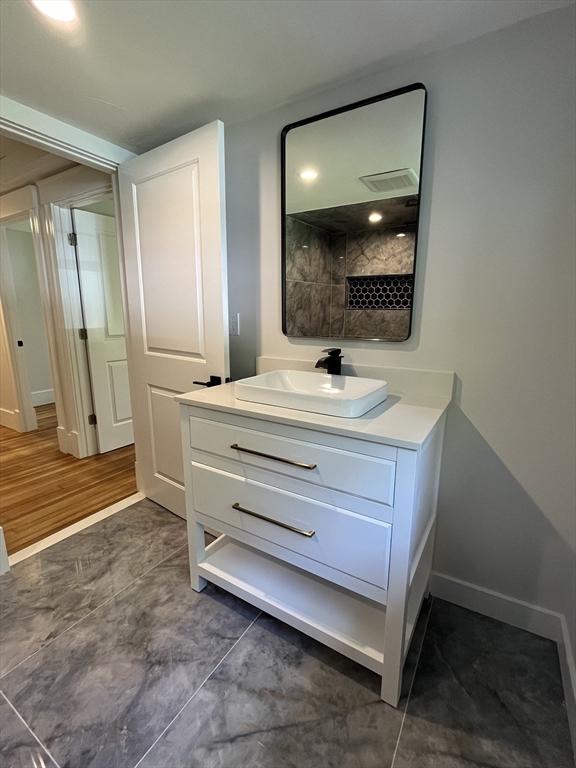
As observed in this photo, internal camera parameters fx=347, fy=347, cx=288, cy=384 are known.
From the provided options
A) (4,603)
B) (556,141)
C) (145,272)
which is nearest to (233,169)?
(145,272)

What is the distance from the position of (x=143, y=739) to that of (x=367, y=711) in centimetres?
66

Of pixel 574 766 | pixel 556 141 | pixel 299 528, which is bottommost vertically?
pixel 574 766

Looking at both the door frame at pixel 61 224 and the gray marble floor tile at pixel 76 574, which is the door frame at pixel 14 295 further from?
the gray marble floor tile at pixel 76 574

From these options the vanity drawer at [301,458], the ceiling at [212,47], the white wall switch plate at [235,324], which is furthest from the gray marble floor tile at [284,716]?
the ceiling at [212,47]

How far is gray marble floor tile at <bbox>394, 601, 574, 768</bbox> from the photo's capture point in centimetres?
97

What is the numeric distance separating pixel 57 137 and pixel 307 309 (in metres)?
1.43

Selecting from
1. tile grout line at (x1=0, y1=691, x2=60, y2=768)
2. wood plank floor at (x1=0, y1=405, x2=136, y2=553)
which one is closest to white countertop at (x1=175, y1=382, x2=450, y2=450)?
tile grout line at (x1=0, y1=691, x2=60, y2=768)

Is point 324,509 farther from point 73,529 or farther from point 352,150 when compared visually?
point 73,529

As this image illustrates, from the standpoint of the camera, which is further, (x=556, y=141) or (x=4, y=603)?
(x=4, y=603)

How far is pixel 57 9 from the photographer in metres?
1.05

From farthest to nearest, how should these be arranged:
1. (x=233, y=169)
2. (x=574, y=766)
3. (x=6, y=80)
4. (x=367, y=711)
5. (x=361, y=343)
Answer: (x=233, y=169)
(x=361, y=343)
(x=6, y=80)
(x=367, y=711)
(x=574, y=766)

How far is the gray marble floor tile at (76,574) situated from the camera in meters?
1.33

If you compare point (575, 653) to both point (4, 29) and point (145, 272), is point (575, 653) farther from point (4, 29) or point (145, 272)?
point (4, 29)

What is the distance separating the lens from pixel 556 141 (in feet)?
3.62
